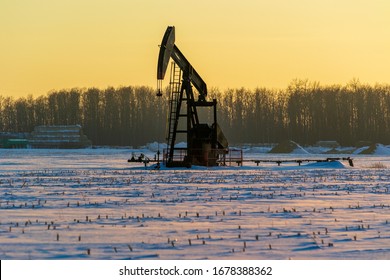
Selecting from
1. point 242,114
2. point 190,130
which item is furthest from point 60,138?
point 190,130

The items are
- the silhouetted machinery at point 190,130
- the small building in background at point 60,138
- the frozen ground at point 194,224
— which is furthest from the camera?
the small building in background at point 60,138

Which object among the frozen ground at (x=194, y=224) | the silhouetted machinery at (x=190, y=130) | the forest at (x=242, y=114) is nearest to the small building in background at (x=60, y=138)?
the forest at (x=242, y=114)

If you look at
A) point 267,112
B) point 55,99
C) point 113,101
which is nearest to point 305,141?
point 267,112

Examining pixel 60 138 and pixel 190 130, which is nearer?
pixel 190 130

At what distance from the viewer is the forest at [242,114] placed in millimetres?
125562

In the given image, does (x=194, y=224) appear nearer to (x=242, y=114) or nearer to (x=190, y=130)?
(x=190, y=130)

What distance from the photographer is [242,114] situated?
5640 inches

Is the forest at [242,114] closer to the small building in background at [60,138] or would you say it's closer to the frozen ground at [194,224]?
the small building in background at [60,138]

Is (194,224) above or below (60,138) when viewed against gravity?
below

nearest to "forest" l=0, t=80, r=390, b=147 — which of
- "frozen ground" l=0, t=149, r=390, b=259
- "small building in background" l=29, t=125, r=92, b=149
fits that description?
"small building in background" l=29, t=125, r=92, b=149

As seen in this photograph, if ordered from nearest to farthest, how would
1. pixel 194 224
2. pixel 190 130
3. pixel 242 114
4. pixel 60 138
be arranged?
1. pixel 194 224
2. pixel 190 130
3. pixel 60 138
4. pixel 242 114

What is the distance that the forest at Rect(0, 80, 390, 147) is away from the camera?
4943 inches

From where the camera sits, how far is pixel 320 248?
9.91m

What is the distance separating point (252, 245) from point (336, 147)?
99.0 metres
